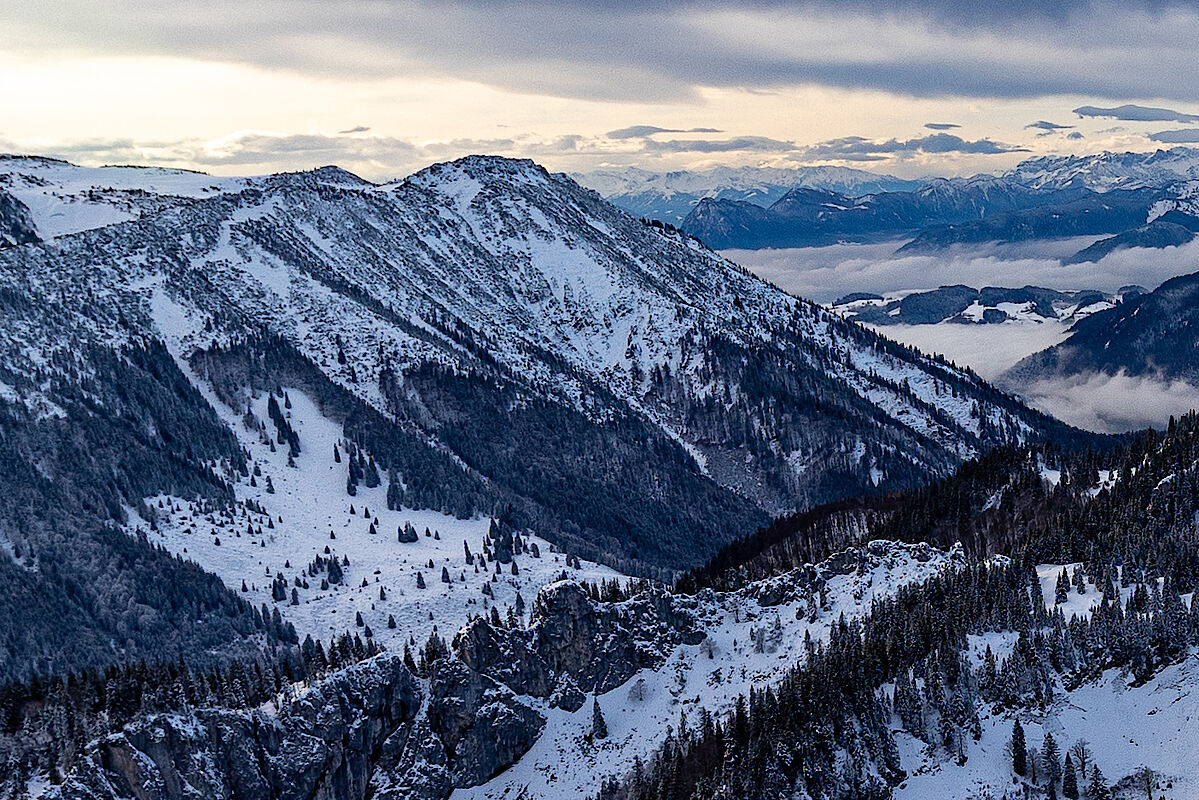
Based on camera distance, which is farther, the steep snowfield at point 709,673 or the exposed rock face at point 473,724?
the exposed rock face at point 473,724

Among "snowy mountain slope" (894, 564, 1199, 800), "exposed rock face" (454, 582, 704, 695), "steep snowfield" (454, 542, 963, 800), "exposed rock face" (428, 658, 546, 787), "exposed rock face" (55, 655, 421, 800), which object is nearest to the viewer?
"exposed rock face" (55, 655, 421, 800)

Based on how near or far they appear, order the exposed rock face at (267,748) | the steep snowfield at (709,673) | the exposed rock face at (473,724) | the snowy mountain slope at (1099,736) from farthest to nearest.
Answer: the exposed rock face at (473,724)
the steep snowfield at (709,673)
the snowy mountain slope at (1099,736)
the exposed rock face at (267,748)

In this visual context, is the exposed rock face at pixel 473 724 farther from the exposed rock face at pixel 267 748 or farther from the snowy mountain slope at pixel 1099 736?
the snowy mountain slope at pixel 1099 736

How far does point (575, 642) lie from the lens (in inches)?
6890

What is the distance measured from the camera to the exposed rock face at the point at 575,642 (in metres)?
171

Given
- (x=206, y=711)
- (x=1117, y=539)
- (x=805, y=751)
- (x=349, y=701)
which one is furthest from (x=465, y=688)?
(x=1117, y=539)

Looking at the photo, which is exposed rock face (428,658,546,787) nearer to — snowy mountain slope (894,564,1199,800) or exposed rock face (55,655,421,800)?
exposed rock face (55,655,421,800)

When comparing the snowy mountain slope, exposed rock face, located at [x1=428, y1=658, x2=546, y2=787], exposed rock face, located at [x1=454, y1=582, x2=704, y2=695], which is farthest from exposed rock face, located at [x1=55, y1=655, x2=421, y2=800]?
the snowy mountain slope

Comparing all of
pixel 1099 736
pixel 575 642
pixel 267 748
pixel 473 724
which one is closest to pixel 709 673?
pixel 575 642

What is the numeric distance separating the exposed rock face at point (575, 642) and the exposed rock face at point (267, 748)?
535 inches

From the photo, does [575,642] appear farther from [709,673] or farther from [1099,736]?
[1099,736]

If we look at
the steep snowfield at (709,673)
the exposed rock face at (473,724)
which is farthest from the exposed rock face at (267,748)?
the steep snowfield at (709,673)

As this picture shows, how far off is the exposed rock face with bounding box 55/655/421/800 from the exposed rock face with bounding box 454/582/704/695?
44.6 feet

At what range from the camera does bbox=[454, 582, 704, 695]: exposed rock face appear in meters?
171
